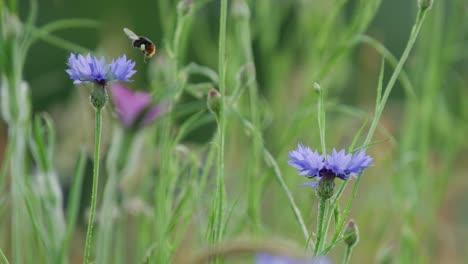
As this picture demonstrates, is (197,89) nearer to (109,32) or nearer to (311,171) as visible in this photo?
(311,171)

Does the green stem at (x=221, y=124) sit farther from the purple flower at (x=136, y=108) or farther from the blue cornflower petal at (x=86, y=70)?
the purple flower at (x=136, y=108)

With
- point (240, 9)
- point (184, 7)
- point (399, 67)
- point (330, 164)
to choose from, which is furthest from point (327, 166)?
point (240, 9)

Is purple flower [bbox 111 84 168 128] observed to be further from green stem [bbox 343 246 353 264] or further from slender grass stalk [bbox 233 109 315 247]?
green stem [bbox 343 246 353 264]

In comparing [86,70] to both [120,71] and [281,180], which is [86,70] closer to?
[120,71]

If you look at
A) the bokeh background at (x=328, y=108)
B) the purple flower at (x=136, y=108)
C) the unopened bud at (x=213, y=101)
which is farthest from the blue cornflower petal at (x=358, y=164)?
the purple flower at (x=136, y=108)

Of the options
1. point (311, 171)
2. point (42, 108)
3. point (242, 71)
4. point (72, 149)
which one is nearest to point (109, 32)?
point (42, 108)

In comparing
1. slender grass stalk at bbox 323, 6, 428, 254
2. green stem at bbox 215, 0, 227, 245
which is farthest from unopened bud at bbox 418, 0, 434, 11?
green stem at bbox 215, 0, 227, 245
